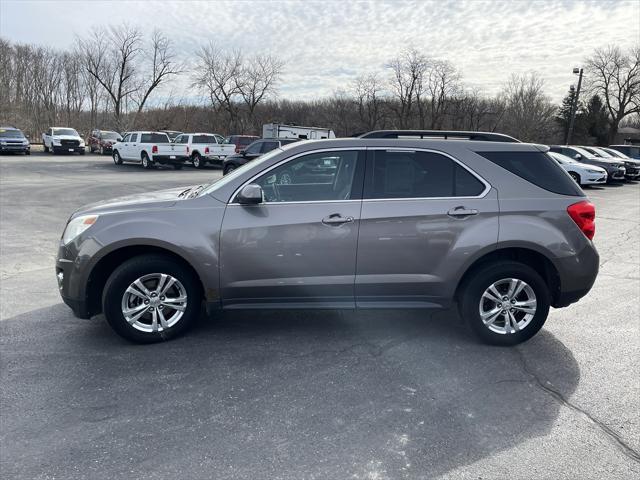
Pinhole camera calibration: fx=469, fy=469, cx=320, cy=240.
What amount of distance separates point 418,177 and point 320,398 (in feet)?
6.76

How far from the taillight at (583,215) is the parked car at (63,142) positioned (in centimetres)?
3629

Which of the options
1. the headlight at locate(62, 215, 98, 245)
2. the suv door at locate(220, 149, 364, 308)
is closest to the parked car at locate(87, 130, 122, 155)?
the headlight at locate(62, 215, 98, 245)

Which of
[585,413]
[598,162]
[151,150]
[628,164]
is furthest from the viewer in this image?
[151,150]

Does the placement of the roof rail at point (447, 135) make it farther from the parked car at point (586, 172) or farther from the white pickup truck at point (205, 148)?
the white pickup truck at point (205, 148)

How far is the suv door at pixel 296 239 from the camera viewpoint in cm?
396

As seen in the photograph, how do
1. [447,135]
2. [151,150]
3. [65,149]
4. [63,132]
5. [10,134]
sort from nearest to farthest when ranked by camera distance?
[447,135] → [151,150] → [10,134] → [65,149] → [63,132]

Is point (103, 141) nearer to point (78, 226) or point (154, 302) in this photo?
point (78, 226)

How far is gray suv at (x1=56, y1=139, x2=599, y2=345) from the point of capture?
13.0 ft

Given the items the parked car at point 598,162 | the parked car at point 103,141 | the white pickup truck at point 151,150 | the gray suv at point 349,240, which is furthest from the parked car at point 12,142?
the gray suv at point 349,240

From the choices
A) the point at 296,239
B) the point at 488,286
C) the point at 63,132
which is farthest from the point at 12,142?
the point at 488,286

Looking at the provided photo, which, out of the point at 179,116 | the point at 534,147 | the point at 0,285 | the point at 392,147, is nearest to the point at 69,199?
the point at 0,285

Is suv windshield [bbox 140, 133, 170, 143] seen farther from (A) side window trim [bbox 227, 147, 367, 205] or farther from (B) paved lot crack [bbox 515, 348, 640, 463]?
(B) paved lot crack [bbox 515, 348, 640, 463]

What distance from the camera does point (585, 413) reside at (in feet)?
10.5

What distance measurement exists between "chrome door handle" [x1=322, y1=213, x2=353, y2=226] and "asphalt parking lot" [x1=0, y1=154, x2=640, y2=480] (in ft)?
3.66
